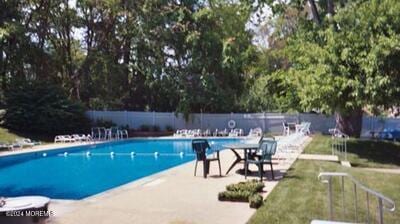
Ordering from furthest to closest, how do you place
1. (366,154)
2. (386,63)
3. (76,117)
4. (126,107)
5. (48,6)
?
1. (126,107)
2. (48,6)
3. (76,117)
4. (366,154)
5. (386,63)

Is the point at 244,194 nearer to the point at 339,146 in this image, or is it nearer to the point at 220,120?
the point at 339,146

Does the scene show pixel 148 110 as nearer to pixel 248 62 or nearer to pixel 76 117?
pixel 76 117

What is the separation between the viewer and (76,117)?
25062 millimetres

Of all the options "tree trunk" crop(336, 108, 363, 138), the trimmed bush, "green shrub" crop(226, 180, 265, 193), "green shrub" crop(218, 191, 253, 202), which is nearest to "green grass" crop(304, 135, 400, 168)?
"tree trunk" crop(336, 108, 363, 138)

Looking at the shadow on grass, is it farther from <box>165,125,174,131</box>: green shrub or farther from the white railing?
<box>165,125,174,131</box>: green shrub

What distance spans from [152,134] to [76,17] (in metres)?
8.74

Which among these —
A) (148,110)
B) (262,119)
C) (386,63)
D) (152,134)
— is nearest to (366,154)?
(386,63)

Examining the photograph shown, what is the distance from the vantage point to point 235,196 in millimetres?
7531

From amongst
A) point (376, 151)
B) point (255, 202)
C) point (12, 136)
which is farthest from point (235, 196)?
point (12, 136)

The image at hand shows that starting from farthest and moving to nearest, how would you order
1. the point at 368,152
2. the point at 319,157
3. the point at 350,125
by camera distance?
the point at 350,125
the point at 368,152
the point at 319,157

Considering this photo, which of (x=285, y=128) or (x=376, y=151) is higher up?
(x=285, y=128)

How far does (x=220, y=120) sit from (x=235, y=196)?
2181cm

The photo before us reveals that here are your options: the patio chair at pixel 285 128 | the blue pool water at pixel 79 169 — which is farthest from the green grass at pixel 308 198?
the patio chair at pixel 285 128

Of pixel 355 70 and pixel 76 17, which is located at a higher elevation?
pixel 76 17
